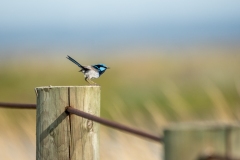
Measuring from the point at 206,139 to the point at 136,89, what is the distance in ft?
56.1

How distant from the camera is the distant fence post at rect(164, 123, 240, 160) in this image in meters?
1.89

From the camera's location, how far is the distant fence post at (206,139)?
1.89 metres

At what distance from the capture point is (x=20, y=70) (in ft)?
84.3

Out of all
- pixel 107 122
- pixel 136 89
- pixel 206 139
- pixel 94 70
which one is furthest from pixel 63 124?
pixel 136 89

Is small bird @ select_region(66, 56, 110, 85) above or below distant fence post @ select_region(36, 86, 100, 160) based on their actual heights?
above

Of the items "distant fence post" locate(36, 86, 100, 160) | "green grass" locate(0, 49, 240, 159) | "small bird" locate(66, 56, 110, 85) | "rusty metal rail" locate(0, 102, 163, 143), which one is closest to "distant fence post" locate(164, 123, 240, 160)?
"rusty metal rail" locate(0, 102, 163, 143)

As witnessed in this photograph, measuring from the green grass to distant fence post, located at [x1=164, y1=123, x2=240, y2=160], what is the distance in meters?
2.82

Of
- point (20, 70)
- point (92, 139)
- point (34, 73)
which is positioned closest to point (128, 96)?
point (34, 73)

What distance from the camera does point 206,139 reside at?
189 cm

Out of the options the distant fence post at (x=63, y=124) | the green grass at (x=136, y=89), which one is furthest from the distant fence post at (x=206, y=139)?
the green grass at (x=136, y=89)

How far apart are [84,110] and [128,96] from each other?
1457 cm

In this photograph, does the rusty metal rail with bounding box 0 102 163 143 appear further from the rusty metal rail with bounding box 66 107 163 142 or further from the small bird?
the small bird

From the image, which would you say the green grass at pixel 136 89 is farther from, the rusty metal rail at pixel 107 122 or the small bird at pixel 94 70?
the rusty metal rail at pixel 107 122

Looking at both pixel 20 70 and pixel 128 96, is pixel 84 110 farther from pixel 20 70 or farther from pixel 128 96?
pixel 20 70
